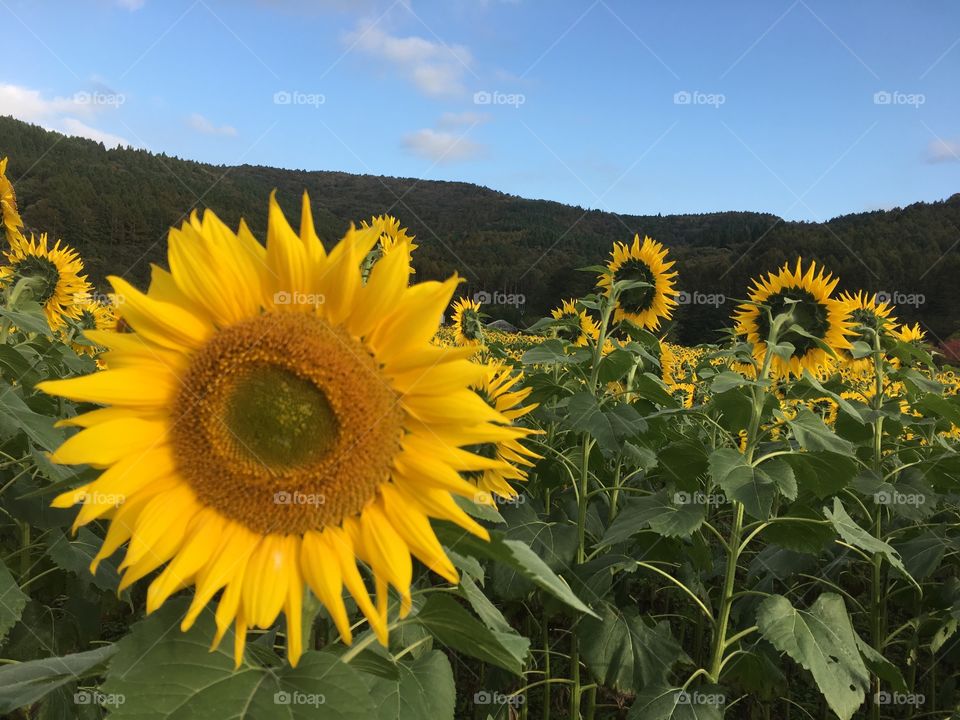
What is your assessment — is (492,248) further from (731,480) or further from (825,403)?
(731,480)

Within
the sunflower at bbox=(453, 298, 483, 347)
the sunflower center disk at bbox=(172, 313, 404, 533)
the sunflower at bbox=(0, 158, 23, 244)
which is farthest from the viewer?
the sunflower at bbox=(453, 298, 483, 347)

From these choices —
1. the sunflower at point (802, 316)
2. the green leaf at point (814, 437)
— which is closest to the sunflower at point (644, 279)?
the sunflower at point (802, 316)

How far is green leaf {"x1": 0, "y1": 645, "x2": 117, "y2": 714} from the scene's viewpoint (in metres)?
1.29

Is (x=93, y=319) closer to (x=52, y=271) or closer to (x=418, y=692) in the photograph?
(x=52, y=271)

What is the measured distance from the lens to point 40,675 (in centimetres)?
139

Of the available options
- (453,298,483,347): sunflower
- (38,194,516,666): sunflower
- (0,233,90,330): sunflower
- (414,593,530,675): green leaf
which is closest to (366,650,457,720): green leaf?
(414,593,530,675): green leaf

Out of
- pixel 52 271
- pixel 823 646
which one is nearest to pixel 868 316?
pixel 823 646

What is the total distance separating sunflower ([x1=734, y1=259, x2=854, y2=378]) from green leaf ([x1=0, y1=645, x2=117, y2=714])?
13.5 feet

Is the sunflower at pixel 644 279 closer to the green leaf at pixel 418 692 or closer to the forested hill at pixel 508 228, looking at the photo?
the green leaf at pixel 418 692

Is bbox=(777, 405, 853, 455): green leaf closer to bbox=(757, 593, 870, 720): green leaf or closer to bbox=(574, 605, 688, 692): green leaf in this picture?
bbox=(757, 593, 870, 720): green leaf

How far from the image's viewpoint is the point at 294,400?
140 cm

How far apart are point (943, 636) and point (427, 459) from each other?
3802 mm

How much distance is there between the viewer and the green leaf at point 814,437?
2942 millimetres

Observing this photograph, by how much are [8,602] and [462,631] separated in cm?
154
